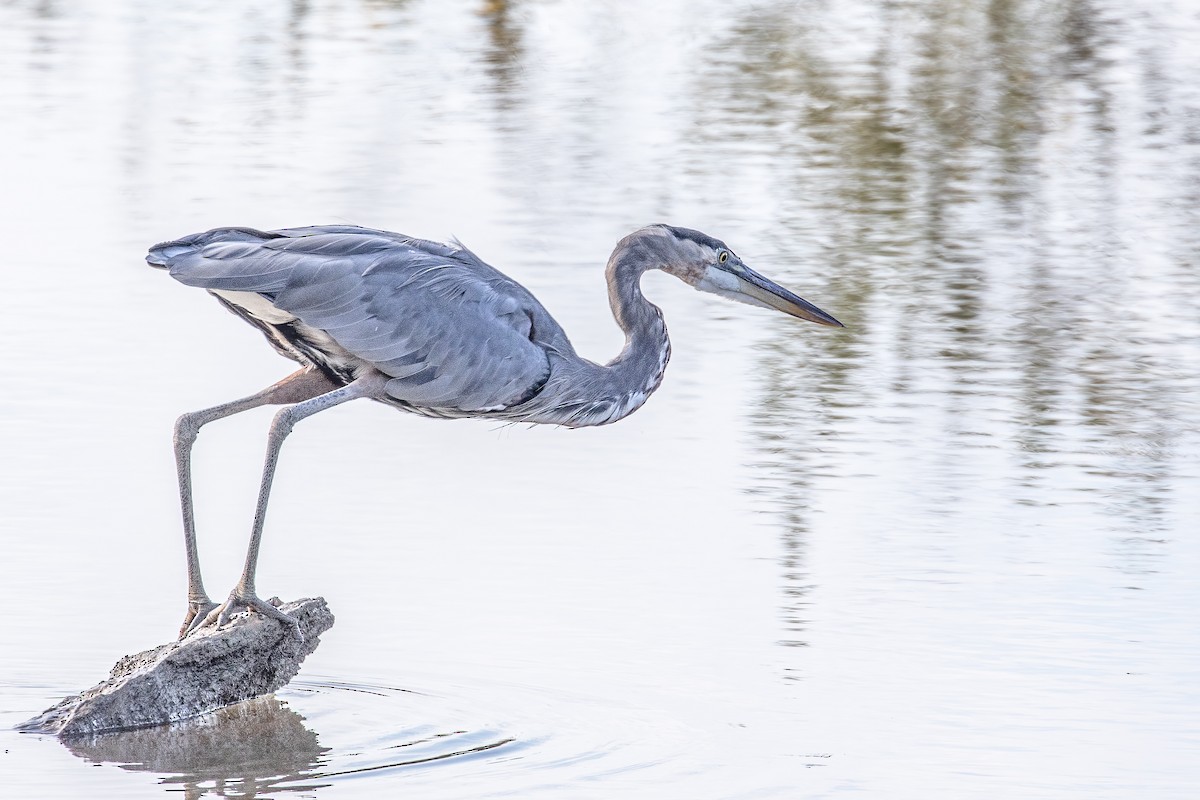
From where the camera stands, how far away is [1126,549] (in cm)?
731

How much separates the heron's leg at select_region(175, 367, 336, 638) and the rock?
17 centimetres

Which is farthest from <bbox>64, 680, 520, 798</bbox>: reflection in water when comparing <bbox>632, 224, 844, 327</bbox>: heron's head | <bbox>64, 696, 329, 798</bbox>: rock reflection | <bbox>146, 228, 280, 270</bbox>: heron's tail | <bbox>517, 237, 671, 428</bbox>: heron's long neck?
<bbox>632, 224, 844, 327</bbox>: heron's head

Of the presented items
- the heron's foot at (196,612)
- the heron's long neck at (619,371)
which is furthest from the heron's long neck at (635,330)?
the heron's foot at (196,612)

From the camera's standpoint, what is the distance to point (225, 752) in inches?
226

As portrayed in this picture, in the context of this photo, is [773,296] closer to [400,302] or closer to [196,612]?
[400,302]

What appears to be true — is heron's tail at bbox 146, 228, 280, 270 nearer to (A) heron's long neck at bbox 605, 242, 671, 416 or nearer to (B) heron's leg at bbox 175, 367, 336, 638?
(B) heron's leg at bbox 175, 367, 336, 638

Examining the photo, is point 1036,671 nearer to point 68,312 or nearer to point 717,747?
point 717,747

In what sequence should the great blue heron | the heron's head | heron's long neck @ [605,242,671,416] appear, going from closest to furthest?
the great blue heron → heron's long neck @ [605,242,671,416] → the heron's head

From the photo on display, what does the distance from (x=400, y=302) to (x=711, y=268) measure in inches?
50.9

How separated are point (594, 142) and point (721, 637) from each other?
7764 mm

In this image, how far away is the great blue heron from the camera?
627cm

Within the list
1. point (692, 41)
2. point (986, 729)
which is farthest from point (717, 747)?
point (692, 41)

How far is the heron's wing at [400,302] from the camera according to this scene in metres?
6.34

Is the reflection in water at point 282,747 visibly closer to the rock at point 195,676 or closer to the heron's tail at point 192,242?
the rock at point 195,676
